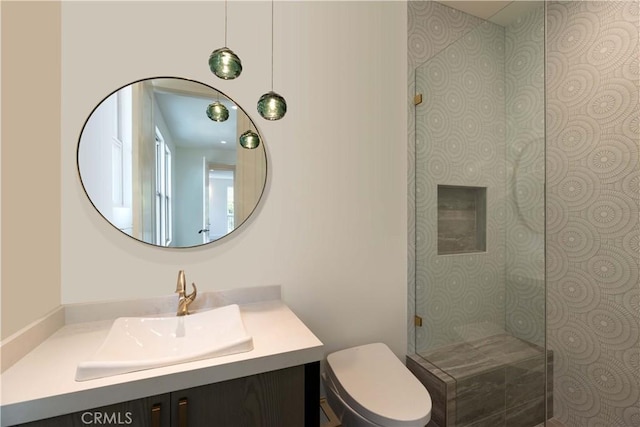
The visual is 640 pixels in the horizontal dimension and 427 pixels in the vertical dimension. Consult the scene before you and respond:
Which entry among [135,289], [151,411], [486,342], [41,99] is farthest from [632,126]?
[41,99]

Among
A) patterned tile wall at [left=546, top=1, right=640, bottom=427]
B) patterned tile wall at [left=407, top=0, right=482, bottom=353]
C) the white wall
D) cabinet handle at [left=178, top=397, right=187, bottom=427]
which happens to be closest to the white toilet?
the white wall

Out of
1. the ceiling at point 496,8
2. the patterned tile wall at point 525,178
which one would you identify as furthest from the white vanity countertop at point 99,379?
the ceiling at point 496,8

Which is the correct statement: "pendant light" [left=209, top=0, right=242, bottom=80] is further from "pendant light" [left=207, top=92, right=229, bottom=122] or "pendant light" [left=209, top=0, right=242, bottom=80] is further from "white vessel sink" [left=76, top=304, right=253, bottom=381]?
"white vessel sink" [left=76, top=304, right=253, bottom=381]

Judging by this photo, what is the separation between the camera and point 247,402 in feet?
2.84

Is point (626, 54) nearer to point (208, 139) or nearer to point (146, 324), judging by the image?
point (208, 139)

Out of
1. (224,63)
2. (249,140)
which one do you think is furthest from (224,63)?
(249,140)

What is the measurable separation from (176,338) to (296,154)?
98 centimetres

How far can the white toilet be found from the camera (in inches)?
41.7

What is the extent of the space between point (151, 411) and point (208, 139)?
1.06 m

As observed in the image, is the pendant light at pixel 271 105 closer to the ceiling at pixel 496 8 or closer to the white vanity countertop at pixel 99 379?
the white vanity countertop at pixel 99 379

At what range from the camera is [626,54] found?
4.83 feet

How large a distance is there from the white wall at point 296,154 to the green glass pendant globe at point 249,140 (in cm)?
6

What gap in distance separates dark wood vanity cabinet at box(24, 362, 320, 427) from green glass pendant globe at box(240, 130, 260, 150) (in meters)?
0.99

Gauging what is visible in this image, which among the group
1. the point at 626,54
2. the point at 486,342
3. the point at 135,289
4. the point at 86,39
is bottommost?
the point at 486,342
